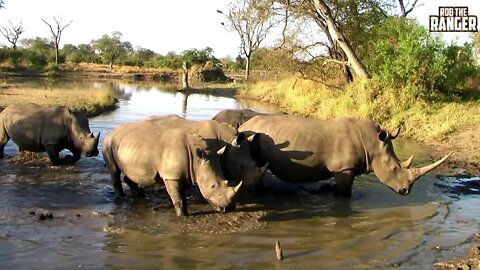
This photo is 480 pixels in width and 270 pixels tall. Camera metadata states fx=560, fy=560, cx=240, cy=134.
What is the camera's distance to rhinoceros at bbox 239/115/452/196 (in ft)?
35.8

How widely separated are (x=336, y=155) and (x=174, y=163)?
132 inches

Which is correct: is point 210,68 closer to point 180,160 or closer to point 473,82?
point 473,82

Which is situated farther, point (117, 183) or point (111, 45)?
point (111, 45)

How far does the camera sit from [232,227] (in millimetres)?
8977

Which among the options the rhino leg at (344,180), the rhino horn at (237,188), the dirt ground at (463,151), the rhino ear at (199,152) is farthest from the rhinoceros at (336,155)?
the dirt ground at (463,151)

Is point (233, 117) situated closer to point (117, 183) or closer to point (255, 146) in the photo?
point (255, 146)

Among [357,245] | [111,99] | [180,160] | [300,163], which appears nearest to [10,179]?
[180,160]

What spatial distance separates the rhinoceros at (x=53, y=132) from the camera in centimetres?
1327

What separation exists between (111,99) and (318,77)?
11.9m

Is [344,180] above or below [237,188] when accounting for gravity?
below

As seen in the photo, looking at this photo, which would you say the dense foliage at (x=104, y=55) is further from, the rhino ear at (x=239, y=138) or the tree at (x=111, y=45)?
the rhino ear at (x=239, y=138)

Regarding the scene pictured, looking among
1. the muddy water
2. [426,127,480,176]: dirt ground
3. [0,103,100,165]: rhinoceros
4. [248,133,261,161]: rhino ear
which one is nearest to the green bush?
[426,127,480,176]: dirt ground

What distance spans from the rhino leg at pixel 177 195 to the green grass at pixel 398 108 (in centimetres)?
1236

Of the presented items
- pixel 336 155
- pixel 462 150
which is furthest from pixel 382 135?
pixel 462 150
